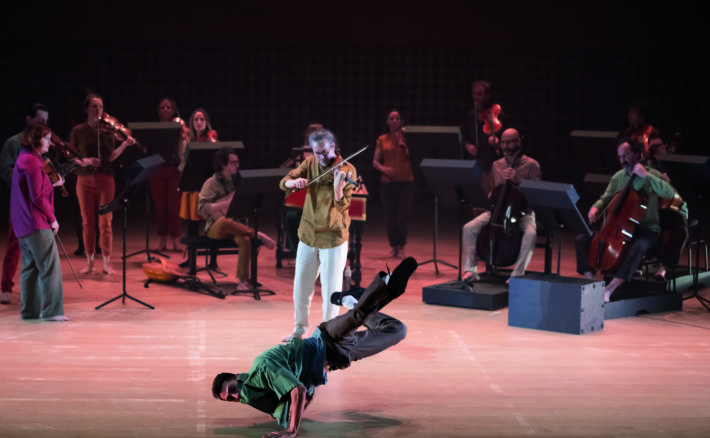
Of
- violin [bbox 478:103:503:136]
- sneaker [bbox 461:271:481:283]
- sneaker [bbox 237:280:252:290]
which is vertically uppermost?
violin [bbox 478:103:503:136]

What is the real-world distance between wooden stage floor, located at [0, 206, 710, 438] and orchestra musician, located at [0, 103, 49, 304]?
0.25 metres

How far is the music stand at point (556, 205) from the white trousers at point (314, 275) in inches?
62.2

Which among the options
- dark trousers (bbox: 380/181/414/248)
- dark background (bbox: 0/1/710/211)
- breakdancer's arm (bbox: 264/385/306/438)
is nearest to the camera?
breakdancer's arm (bbox: 264/385/306/438)

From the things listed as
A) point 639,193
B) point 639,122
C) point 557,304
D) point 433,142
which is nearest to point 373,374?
point 557,304

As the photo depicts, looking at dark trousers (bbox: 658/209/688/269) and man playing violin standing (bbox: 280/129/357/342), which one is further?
dark trousers (bbox: 658/209/688/269)

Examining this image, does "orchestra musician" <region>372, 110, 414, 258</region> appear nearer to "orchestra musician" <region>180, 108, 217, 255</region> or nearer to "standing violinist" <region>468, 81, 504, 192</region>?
"standing violinist" <region>468, 81, 504, 192</region>

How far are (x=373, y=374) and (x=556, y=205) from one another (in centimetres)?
200

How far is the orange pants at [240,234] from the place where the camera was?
764 cm

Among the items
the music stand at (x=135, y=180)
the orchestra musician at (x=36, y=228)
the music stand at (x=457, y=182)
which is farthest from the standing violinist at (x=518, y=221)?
the orchestra musician at (x=36, y=228)

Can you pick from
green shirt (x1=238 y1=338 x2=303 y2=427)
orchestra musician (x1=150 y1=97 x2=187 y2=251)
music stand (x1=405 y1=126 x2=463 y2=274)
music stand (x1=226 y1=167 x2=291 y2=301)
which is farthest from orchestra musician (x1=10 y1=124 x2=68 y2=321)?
music stand (x1=405 y1=126 x2=463 y2=274)

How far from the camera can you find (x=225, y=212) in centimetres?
768

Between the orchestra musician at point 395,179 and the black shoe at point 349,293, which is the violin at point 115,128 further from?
the black shoe at point 349,293

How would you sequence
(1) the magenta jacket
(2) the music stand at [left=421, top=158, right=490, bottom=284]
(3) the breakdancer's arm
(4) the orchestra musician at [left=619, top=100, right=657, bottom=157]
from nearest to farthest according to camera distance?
1. (3) the breakdancer's arm
2. (1) the magenta jacket
3. (2) the music stand at [left=421, top=158, right=490, bottom=284]
4. (4) the orchestra musician at [left=619, top=100, right=657, bottom=157]

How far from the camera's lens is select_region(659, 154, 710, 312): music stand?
24.0ft
